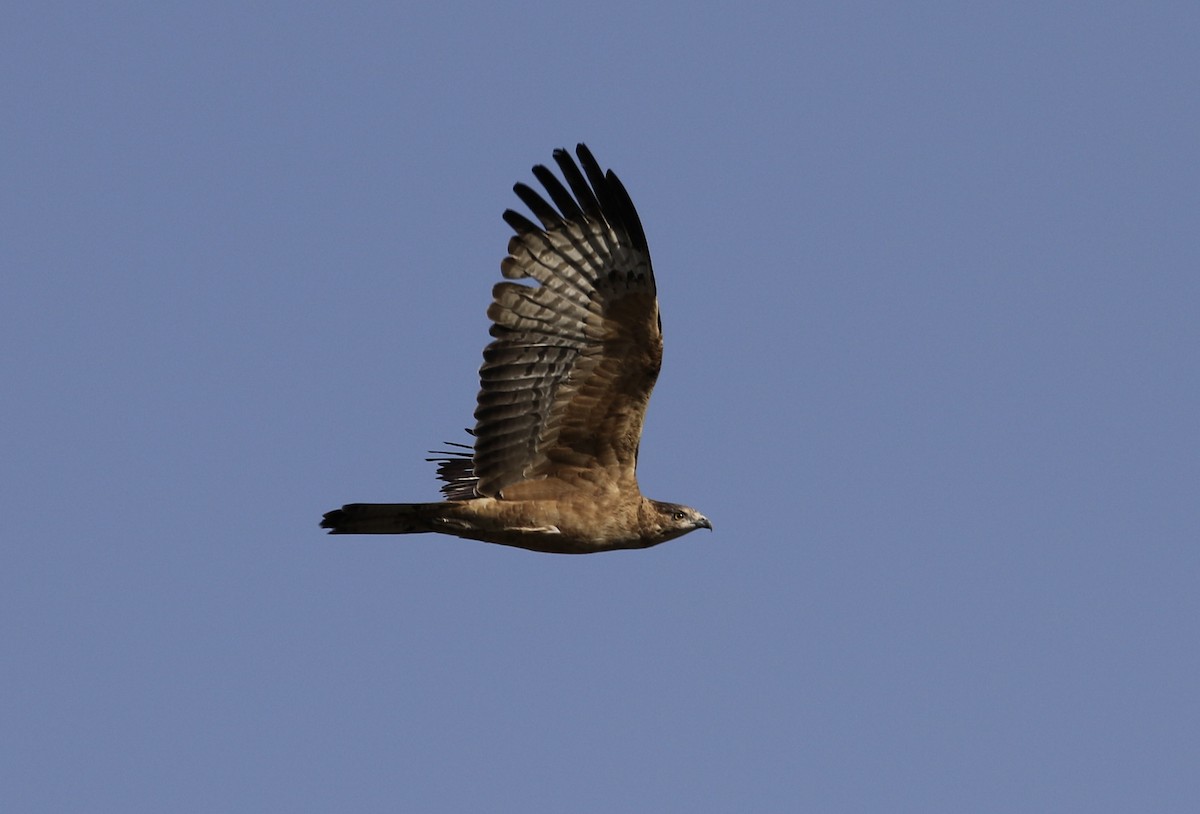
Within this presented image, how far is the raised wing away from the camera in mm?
13969

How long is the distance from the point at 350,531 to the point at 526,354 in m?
1.84

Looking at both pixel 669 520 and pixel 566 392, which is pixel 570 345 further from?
pixel 669 520

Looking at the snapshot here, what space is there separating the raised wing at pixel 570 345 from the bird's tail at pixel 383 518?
0.65 metres

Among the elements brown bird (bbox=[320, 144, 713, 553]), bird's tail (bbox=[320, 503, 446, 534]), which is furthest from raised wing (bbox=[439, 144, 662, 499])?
bird's tail (bbox=[320, 503, 446, 534])

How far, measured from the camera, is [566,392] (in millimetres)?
14336

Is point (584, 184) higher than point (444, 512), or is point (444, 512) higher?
point (584, 184)

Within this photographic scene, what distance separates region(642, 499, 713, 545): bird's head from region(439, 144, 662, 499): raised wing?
0.91ft

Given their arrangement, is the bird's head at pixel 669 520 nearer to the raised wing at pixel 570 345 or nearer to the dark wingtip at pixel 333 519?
the raised wing at pixel 570 345

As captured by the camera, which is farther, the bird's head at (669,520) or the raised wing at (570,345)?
the bird's head at (669,520)

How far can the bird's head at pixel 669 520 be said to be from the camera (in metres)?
14.7

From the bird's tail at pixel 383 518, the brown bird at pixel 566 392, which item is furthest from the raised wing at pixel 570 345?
the bird's tail at pixel 383 518

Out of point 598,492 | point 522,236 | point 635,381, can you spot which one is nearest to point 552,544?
point 598,492

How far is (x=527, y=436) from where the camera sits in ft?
→ 47.8

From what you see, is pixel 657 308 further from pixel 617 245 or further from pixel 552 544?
pixel 552 544
